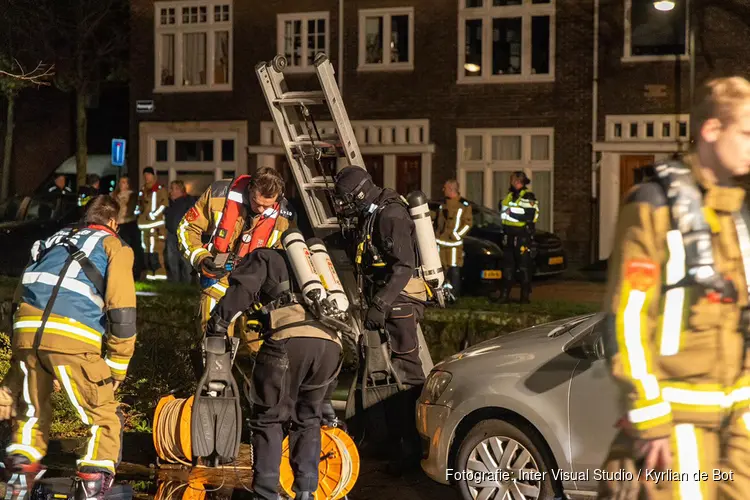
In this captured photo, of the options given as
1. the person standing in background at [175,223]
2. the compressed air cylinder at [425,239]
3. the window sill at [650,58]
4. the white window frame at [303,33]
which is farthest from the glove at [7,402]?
the white window frame at [303,33]

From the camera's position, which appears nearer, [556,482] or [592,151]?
[556,482]

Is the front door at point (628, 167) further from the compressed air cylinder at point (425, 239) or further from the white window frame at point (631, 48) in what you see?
the compressed air cylinder at point (425, 239)

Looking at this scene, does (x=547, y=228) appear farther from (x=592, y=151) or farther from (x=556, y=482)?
(x=556, y=482)

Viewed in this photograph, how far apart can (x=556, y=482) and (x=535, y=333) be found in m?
1.02

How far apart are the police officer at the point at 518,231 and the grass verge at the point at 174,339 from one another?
3146 millimetres

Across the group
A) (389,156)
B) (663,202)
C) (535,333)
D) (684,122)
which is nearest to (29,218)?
(389,156)

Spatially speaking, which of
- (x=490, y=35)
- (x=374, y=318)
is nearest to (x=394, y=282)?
(x=374, y=318)

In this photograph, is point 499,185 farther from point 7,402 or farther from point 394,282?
point 7,402

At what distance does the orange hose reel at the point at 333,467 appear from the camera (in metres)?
6.59

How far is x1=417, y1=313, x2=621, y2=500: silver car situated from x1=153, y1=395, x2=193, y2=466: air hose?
1.42 m

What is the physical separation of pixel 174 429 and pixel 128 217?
1202 cm

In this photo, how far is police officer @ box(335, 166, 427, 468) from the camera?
734cm

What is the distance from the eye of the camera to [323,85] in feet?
29.5

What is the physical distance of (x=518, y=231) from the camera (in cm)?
1501
